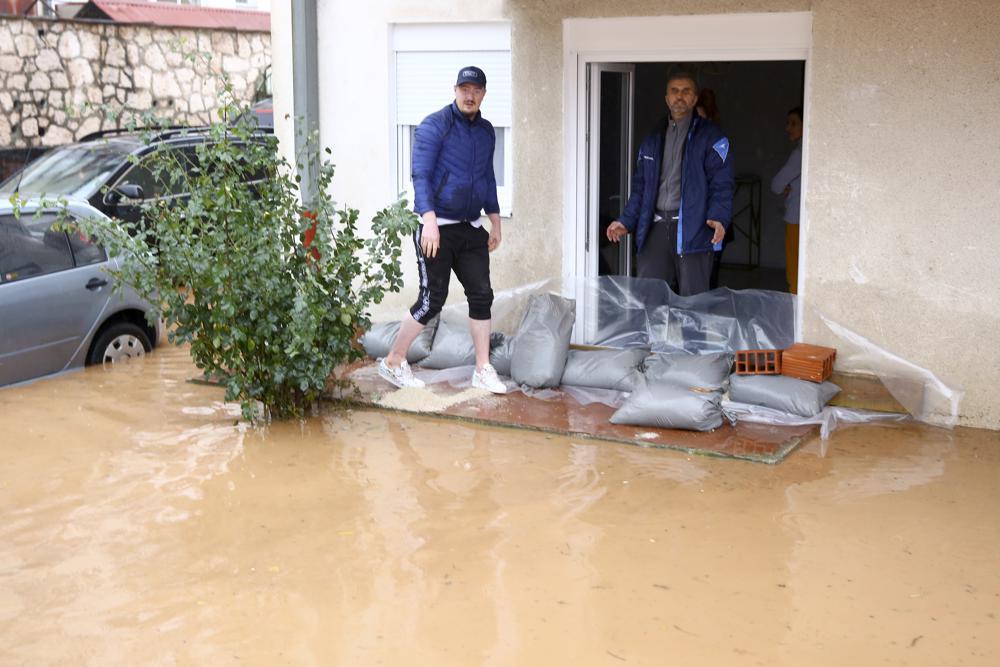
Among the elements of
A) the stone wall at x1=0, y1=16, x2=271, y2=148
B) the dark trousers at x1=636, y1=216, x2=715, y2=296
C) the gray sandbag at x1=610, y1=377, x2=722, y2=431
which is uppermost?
the stone wall at x1=0, y1=16, x2=271, y2=148

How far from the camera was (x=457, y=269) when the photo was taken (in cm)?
799

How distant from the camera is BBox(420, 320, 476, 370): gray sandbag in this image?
8.66 m

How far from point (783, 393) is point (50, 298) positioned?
5.13m

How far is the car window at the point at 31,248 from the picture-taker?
8445mm

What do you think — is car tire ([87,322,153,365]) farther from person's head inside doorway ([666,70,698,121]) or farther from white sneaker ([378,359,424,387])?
person's head inside doorway ([666,70,698,121])

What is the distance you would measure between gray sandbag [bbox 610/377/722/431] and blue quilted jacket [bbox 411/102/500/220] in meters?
1.67

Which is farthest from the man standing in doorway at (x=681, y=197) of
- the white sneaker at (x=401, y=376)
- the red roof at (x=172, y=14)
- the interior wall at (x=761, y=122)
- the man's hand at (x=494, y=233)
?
the red roof at (x=172, y=14)

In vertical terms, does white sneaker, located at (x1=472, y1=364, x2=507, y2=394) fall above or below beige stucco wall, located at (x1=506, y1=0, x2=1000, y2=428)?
below

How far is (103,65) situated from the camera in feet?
59.2

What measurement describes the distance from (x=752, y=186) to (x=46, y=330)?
8.30 meters

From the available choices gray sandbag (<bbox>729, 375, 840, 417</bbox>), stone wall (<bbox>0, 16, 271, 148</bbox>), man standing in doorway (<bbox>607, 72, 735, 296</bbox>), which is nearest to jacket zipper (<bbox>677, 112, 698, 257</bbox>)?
man standing in doorway (<bbox>607, 72, 735, 296</bbox>)

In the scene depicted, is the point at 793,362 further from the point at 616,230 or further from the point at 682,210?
the point at 616,230

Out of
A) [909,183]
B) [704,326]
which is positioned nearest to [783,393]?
[704,326]

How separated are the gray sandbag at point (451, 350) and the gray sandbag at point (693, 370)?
1431 millimetres
